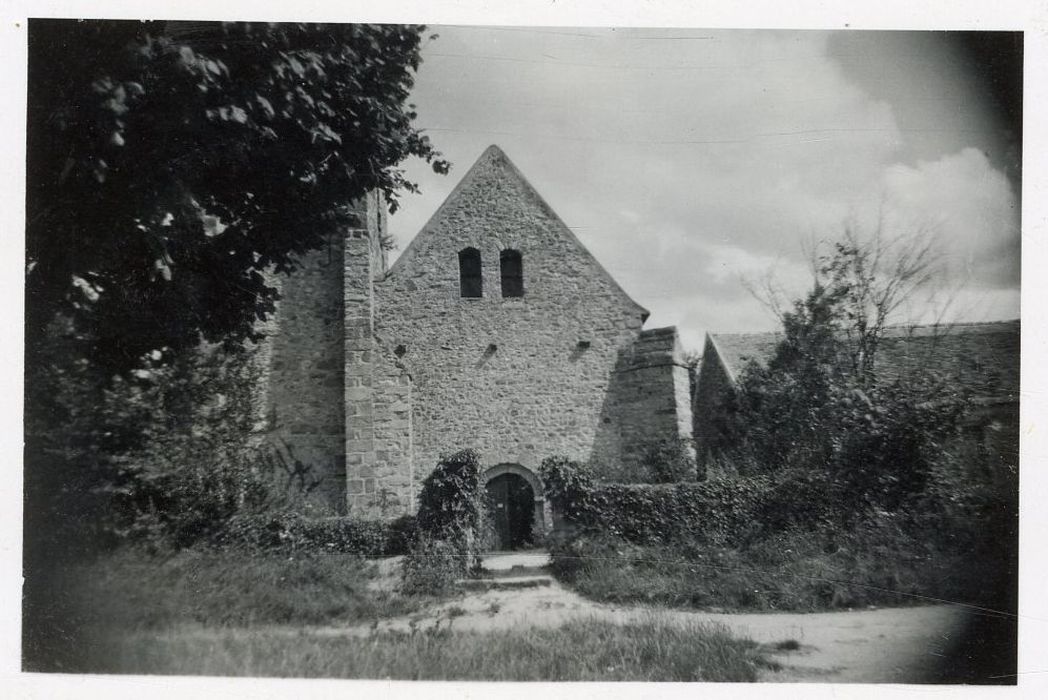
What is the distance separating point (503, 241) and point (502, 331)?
2.38 meters

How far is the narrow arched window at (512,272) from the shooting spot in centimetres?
1423

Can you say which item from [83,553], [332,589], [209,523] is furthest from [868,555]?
[83,553]

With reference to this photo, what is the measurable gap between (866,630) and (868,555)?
5.33 ft

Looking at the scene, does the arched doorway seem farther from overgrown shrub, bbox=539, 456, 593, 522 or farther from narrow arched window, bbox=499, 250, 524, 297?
narrow arched window, bbox=499, 250, 524, 297

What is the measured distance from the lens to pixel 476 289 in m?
14.1

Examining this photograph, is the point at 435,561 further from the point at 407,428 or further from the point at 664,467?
the point at 664,467

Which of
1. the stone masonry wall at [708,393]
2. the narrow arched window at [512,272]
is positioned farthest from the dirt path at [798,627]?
the stone masonry wall at [708,393]

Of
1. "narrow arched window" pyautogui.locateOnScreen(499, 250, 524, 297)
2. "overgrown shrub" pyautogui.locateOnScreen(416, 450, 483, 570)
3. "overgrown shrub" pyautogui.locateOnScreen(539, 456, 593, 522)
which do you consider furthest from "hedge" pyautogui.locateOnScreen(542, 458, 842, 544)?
"narrow arched window" pyautogui.locateOnScreen(499, 250, 524, 297)

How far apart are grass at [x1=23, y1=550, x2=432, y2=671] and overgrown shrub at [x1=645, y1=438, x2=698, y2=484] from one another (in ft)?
22.4

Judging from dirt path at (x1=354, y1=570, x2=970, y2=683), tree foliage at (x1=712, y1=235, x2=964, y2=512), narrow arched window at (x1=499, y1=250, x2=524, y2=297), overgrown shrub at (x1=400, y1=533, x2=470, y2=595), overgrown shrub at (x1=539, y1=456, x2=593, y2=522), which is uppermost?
narrow arched window at (x1=499, y1=250, x2=524, y2=297)

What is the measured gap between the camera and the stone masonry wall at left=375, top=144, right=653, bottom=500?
13.3 meters

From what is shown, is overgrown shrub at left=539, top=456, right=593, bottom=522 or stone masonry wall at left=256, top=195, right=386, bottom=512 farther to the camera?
stone masonry wall at left=256, top=195, right=386, bottom=512

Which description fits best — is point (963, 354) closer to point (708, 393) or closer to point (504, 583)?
point (504, 583)

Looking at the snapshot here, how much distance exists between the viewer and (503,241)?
1445 centimetres
